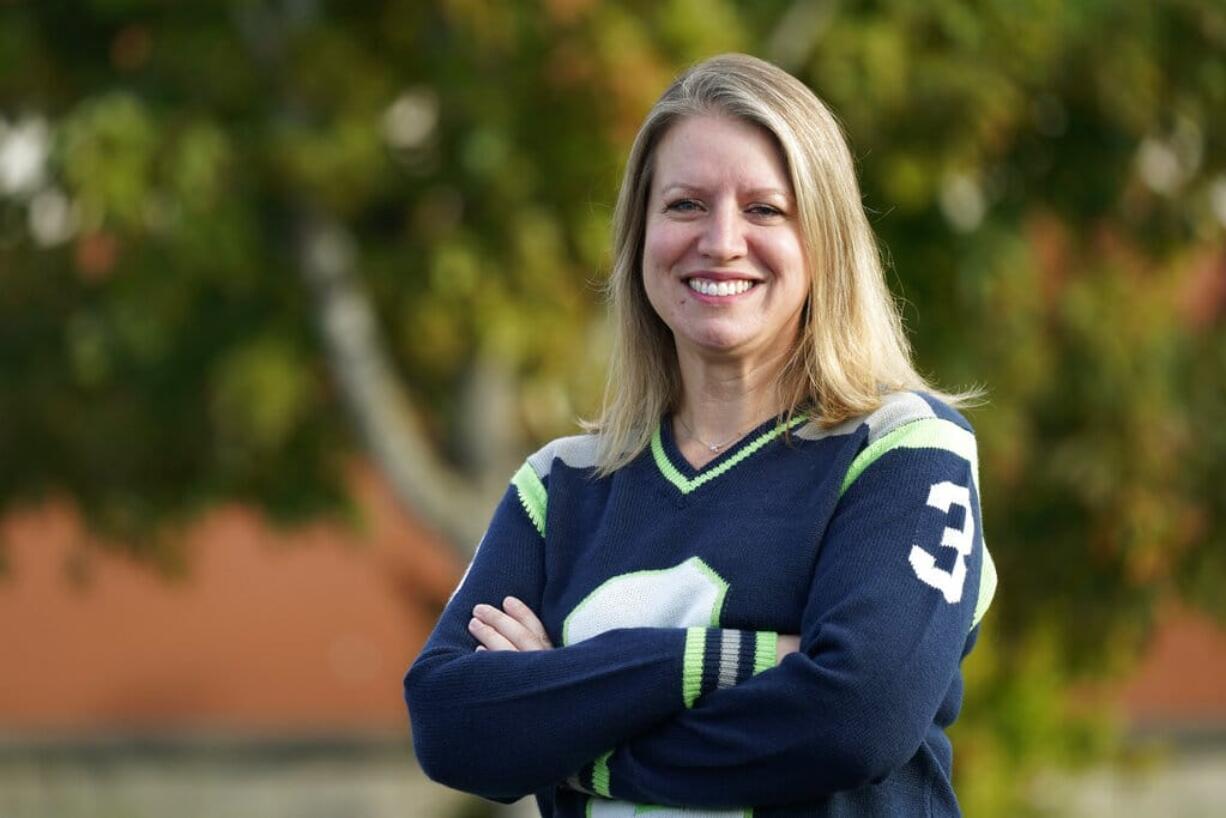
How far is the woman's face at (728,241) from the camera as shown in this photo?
2.49 meters

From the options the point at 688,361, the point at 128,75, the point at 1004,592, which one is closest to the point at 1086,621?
the point at 1004,592

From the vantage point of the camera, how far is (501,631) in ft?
8.39

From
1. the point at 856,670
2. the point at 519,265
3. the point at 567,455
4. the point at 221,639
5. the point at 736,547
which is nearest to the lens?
the point at 856,670

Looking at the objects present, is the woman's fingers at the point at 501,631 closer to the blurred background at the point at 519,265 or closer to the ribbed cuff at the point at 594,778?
the ribbed cuff at the point at 594,778

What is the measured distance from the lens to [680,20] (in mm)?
6695

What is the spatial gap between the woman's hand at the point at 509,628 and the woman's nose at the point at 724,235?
54 centimetres

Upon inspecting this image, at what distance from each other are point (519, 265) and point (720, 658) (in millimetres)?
4647

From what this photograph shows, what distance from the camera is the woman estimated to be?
90.7 inches

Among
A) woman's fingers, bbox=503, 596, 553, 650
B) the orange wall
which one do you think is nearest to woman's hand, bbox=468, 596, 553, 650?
woman's fingers, bbox=503, 596, 553, 650

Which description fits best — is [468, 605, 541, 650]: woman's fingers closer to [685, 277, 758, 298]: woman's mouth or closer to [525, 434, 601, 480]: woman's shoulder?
[525, 434, 601, 480]: woman's shoulder

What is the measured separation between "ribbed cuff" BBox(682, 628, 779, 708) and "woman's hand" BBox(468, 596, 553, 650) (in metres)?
0.25

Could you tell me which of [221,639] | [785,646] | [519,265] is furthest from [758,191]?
[221,639]

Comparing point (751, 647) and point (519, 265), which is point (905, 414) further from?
point (519, 265)

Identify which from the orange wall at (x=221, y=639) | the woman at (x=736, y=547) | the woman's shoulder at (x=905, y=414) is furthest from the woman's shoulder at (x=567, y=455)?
the orange wall at (x=221, y=639)
